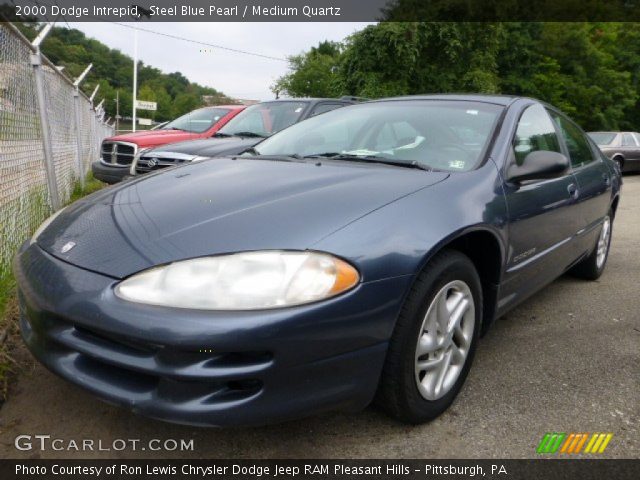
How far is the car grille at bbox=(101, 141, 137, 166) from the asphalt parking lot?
5156 mm

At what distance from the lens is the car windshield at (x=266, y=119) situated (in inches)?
266

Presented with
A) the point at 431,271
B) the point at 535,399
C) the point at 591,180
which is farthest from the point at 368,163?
the point at 591,180

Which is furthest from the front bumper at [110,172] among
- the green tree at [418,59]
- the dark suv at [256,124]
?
the green tree at [418,59]

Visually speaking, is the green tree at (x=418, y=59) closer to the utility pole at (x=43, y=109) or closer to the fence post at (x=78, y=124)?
the fence post at (x=78, y=124)

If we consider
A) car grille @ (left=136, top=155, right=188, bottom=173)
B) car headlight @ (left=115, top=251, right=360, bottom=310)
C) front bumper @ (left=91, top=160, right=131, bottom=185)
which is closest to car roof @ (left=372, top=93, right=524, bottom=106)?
car headlight @ (left=115, top=251, right=360, bottom=310)

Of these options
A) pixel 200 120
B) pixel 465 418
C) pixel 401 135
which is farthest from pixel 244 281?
pixel 200 120

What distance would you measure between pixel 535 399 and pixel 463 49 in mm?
24560

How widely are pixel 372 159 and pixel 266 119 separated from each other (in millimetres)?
4643

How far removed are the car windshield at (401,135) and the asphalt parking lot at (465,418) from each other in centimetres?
105

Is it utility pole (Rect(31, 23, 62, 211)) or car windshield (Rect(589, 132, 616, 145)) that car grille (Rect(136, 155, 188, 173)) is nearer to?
utility pole (Rect(31, 23, 62, 211))

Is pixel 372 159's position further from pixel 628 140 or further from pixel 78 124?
pixel 628 140

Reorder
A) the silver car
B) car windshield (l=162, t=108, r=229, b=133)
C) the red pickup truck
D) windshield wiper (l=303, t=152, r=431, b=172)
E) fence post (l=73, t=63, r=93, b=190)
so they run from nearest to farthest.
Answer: windshield wiper (l=303, t=152, r=431, b=172) → the red pickup truck → fence post (l=73, t=63, r=93, b=190) → car windshield (l=162, t=108, r=229, b=133) → the silver car

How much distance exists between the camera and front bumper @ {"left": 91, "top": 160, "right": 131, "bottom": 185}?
23.0ft

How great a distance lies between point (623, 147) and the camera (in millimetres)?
13672
